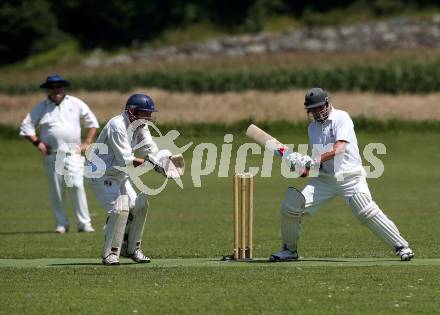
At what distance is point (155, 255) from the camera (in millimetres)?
13953

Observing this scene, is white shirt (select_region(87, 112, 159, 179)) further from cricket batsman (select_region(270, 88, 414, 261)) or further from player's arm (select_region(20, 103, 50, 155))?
player's arm (select_region(20, 103, 50, 155))

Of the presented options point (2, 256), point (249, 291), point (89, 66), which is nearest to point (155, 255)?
point (2, 256)

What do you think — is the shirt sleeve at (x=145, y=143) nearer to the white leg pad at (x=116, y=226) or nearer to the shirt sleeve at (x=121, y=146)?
the shirt sleeve at (x=121, y=146)

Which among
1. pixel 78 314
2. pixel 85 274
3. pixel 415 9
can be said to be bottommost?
pixel 78 314

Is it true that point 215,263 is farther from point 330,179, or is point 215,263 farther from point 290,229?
point 330,179

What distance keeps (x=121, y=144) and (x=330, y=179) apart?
2.10 metres

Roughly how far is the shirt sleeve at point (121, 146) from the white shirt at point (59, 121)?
4957mm

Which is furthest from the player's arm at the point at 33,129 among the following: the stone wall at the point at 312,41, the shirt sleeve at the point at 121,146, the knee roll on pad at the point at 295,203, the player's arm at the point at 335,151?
the stone wall at the point at 312,41

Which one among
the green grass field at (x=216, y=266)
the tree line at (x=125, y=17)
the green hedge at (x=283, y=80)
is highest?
the tree line at (x=125, y=17)

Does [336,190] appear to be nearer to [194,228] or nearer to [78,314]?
[78,314]

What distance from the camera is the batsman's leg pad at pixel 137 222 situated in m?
12.8

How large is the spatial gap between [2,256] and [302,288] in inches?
177

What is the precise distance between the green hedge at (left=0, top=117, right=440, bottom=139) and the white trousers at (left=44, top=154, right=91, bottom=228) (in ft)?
43.7

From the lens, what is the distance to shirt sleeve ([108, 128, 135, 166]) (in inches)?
498
